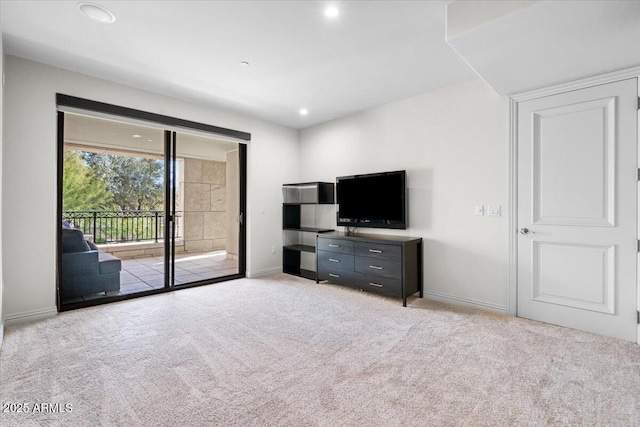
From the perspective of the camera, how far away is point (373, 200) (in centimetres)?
422

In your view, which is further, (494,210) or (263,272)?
(263,272)

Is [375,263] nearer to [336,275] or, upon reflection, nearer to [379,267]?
[379,267]

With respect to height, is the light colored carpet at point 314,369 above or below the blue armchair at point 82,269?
below

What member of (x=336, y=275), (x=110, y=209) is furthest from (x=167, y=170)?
(x=336, y=275)

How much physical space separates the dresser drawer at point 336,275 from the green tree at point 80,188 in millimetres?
2975

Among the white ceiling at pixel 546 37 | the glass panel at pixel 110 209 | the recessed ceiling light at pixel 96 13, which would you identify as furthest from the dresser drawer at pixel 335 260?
the recessed ceiling light at pixel 96 13

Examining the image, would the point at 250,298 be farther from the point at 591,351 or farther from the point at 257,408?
the point at 591,351

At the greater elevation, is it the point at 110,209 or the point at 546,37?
the point at 546,37

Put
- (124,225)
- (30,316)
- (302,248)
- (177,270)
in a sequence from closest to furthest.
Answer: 1. (30,316)
2. (124,225)
3. (177,270)
4. (302,248)

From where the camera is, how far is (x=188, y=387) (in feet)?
6.35

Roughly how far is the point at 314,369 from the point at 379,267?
1.82 meters

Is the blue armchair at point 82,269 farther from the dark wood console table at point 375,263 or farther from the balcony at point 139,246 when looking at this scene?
the dark wood console table at point 375,263

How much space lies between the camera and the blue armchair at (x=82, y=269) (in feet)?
11.4

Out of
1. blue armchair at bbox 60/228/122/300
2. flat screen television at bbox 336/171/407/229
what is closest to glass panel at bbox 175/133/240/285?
blue armchair at bbox 60/228/122/300
